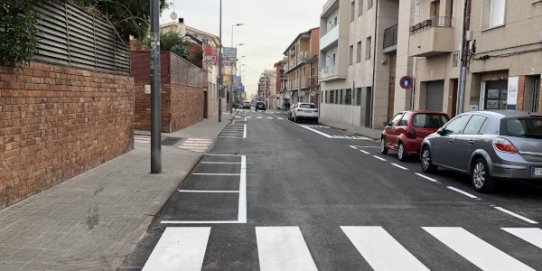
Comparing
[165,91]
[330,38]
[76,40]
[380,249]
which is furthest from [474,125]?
[330,38]

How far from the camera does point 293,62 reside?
79875 millimetres

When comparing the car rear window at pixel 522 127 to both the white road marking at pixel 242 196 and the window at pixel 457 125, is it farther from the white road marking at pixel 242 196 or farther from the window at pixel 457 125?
the white road marking at pixel 242 196

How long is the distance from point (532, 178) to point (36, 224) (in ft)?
25.2

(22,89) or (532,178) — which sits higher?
(22,89)

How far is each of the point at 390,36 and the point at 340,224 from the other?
78.6 ft

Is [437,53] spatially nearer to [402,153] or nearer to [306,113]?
[402,153]

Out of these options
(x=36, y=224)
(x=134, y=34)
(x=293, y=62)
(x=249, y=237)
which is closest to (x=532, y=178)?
(x=249, y=237)

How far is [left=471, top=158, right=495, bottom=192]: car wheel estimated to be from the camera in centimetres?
864

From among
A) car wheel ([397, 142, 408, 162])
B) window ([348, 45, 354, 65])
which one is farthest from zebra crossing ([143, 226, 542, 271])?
window ([348, 45, 354, 65])

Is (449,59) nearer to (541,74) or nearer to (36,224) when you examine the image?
(541,74)

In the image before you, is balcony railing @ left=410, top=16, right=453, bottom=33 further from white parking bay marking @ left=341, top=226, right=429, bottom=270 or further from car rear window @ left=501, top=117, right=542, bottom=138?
white parking bay marking @ left=341, top=226, right=429, bottom=270

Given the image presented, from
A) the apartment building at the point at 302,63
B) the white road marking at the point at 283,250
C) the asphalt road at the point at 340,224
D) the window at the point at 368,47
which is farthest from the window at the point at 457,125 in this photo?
the apartment building at the point at 302,63

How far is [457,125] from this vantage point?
10438 millimetres

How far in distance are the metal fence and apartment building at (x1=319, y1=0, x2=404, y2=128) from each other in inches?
642
